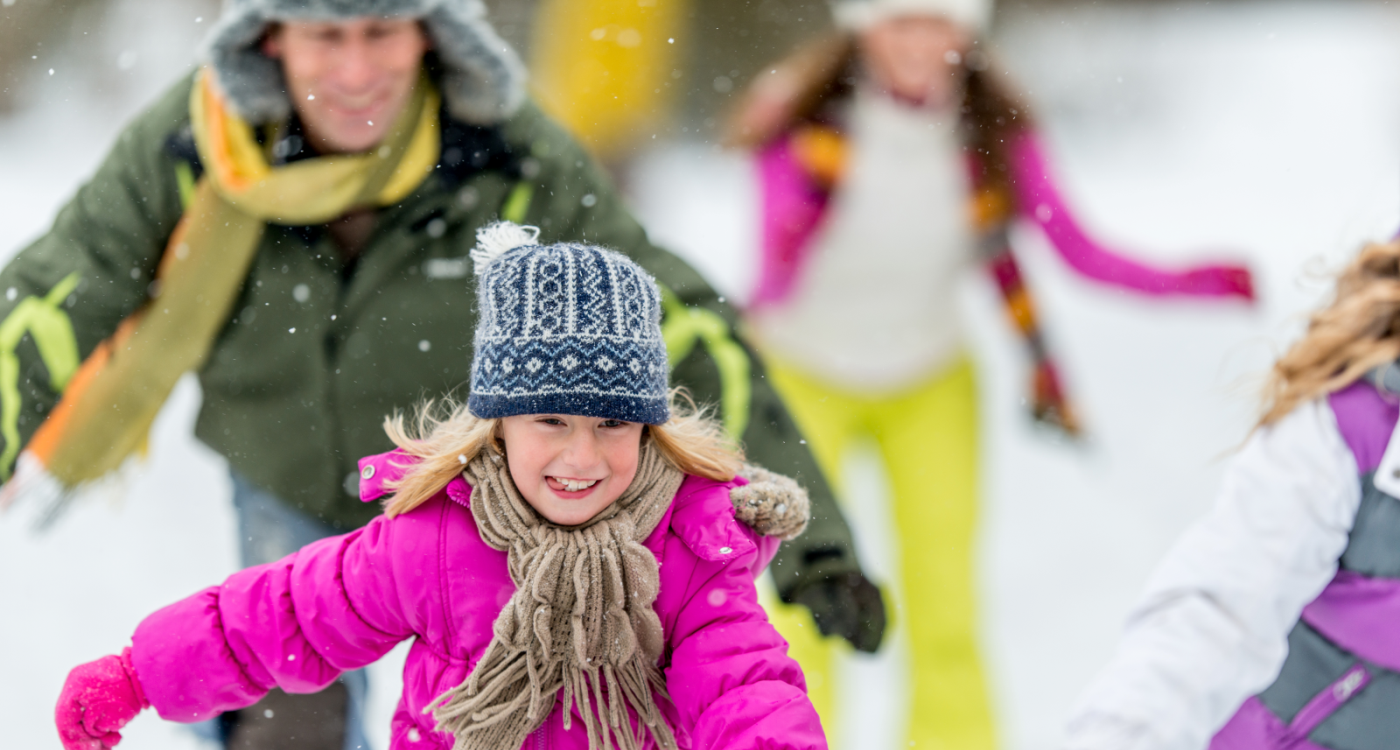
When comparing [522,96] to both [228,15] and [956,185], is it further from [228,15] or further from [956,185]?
[956,185]

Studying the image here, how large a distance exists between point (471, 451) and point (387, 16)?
2.28 ft

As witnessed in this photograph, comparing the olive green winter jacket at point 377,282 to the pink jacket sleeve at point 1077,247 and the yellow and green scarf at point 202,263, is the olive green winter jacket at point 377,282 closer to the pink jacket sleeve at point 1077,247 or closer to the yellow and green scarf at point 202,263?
the yellow and green scarf at point 202,263

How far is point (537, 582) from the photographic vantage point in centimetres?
106

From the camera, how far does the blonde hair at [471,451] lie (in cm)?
111

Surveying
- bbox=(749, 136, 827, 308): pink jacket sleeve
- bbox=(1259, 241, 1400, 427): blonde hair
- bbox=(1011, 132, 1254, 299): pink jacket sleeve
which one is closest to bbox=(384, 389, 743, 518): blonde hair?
bbox=(1259, 241, 1400, 427): blonde hair

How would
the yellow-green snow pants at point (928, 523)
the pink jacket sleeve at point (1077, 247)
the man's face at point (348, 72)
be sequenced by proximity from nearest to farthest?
the man's face at point (348, 72) < the yellow-green snow pants at point (928, 523) < the pink jacket sleeve at point (1077, 247)

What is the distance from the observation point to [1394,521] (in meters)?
1.24

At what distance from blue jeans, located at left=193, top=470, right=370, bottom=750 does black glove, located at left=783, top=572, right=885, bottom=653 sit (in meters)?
0.70

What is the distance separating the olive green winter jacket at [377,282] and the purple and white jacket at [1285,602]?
0.44 m

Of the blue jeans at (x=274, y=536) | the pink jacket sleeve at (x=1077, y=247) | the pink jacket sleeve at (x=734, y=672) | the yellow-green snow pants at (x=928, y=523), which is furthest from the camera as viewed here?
the pink jacket sleeve at (x=1077, y=247)

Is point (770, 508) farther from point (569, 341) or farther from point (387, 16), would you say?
point (387, 16)

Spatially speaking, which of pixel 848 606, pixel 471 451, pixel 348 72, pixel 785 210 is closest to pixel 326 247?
pixel 348 72

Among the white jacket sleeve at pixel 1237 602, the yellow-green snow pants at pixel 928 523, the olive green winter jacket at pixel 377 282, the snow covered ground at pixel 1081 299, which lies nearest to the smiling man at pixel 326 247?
the olive green winter jacket at pixel 377 282

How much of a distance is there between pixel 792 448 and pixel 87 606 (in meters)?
1.52
